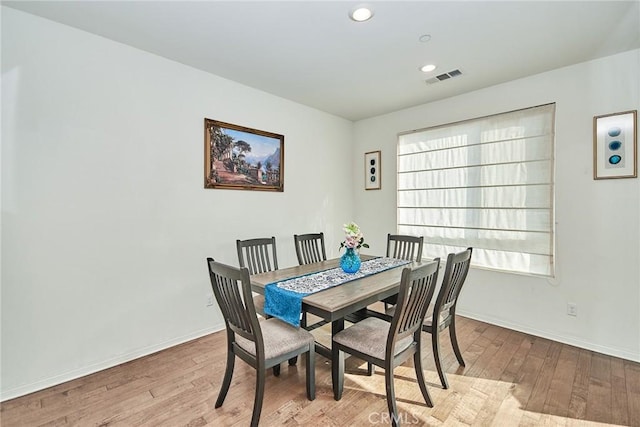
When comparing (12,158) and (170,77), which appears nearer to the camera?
(12,158)

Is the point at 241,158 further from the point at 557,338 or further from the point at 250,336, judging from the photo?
the point at 557,338

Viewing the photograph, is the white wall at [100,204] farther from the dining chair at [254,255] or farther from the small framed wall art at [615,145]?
the small framed wall art at [615,145]

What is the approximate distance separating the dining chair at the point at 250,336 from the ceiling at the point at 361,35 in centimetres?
178

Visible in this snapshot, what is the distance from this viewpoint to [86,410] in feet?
6.18

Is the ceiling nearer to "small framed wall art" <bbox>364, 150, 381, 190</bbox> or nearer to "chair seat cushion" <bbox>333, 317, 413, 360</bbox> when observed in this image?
"small framed wall art" <bbox>364, 150, 381, 190</bbox>

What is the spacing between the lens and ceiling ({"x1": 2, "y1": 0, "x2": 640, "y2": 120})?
6.46 ft

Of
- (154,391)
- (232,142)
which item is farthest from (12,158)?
(154,391)

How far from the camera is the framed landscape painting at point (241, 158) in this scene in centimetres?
299

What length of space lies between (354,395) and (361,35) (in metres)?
2.69

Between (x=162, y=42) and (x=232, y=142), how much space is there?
105cm

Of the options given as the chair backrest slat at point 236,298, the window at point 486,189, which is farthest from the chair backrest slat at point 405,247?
the chair backrest slat at point 236,298

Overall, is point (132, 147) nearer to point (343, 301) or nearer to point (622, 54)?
point (343, 301)

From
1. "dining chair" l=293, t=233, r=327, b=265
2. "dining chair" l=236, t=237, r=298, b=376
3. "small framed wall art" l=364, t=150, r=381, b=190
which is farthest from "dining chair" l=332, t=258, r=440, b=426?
"small framed wall art" l=364, t=150, r=381, b=190
